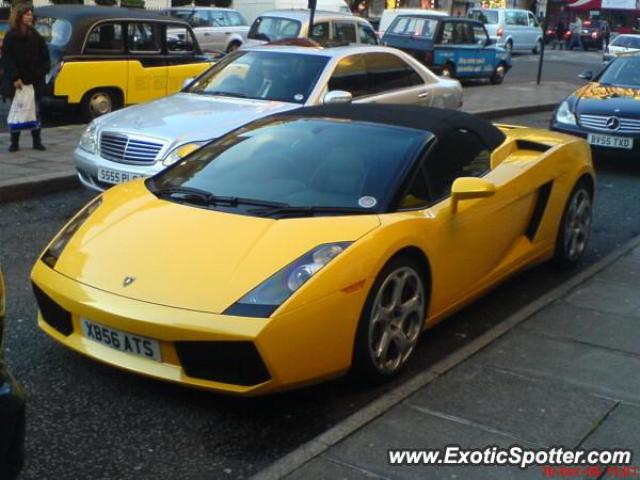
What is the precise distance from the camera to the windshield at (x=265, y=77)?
8.73 m

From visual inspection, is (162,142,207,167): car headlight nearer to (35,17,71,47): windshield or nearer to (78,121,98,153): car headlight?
(78,121,98,153): car headlight

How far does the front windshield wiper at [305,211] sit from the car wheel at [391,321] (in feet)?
1.07

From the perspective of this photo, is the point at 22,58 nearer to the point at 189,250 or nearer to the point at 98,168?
the point at 98,168

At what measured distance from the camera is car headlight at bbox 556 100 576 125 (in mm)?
11156

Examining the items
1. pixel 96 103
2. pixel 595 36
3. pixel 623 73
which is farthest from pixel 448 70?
pixel 595 36

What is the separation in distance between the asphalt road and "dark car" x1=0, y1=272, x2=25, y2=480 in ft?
2.55

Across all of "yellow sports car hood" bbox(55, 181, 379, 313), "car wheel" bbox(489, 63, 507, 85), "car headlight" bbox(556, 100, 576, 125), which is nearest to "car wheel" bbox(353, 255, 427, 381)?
"yellow sports car hood" bbox(55, 181, 379, 313)

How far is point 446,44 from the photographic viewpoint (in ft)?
69.5

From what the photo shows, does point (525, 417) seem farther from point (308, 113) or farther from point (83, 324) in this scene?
point (308, 113)

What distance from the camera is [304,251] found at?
13.2 ft

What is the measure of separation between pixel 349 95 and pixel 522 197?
11.0ft

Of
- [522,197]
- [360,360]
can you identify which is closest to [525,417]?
[360,360]

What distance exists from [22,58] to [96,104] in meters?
2.58

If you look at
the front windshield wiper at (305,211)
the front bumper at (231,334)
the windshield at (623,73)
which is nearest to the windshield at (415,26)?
the windshield at (623,73)
